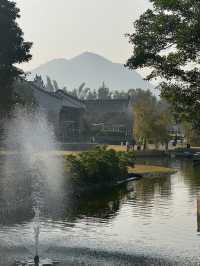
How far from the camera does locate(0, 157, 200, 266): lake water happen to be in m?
22.8

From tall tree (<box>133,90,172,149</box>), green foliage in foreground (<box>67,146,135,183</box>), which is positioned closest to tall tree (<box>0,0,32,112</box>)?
green foliage in foreground (<box>67,146,135,183</box>)

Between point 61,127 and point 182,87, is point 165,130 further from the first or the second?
point 182,87

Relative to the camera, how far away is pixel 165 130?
297ft

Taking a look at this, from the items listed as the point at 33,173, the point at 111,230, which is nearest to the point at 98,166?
the point at 33,173

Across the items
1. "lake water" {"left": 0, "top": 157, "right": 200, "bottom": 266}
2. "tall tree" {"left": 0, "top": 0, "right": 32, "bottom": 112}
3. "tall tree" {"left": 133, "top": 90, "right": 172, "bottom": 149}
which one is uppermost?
"tall tree" {"left": 0, "top": 0, "right": 32, "bottom": 112}

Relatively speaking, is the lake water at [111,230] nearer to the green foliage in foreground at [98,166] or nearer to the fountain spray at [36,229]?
the fountain spray at [36,229]

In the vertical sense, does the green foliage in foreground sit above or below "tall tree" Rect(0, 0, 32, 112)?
below

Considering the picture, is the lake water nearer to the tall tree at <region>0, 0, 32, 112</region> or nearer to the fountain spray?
the fountain spray

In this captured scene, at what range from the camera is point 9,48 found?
1622 inches

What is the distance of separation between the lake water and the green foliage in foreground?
3571mm

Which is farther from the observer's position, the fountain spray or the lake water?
the lake water

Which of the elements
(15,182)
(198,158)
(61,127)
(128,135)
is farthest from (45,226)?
(128,135)

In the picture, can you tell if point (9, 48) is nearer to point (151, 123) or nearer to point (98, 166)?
point (98, 166)

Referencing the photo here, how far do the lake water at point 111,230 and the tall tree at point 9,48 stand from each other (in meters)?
8.90
